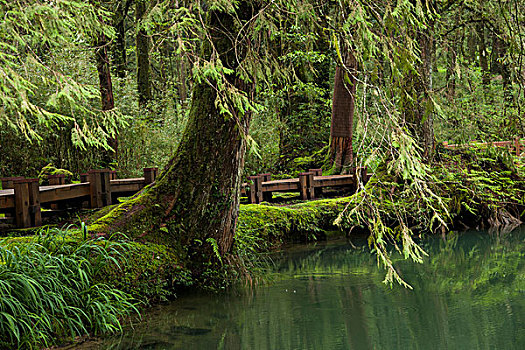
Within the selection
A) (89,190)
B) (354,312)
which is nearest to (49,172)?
(89,190)

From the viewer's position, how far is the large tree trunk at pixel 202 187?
7559mm

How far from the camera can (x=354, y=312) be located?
6.66 meters

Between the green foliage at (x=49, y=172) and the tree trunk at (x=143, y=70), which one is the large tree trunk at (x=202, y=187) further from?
the tree trunk at (x=143, y=70)

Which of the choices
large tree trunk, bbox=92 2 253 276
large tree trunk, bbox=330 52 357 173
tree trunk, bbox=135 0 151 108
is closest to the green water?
large tree trunk, bbox=92 2 253 276

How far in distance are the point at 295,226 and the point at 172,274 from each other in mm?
3864

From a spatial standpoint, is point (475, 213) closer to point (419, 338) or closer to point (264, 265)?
point (264, 265)

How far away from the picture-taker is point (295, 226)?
35.2 ft

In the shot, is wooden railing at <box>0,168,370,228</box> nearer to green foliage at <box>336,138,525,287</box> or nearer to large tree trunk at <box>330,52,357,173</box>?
large tree trunk at <box>330,52,357,173</box>

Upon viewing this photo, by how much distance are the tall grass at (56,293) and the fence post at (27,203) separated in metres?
1.41

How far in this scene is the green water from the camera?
18.9 ft

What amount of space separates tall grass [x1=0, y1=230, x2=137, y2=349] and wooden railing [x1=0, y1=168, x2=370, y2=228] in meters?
1.46

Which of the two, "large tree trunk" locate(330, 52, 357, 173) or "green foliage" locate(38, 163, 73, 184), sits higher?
"large tree trunk" locate(330, 52, 357, 173)

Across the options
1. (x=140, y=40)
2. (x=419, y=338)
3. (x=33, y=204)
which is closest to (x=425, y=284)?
(x=419, y=338)

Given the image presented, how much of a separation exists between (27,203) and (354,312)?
4.96 meters
